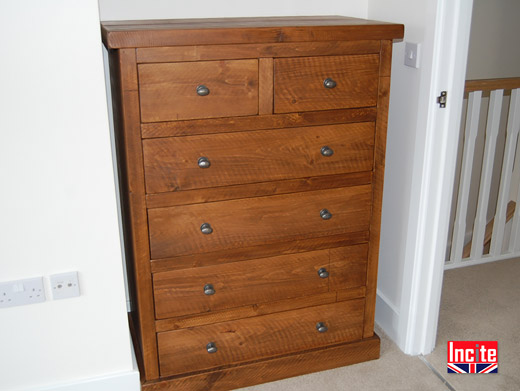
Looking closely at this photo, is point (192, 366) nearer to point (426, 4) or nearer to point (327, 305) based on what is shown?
point (327, 305)

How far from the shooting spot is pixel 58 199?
1812 mm

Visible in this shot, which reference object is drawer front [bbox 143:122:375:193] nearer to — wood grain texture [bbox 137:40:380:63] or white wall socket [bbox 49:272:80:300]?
wood grain texture [bbox 137:40:380:63]

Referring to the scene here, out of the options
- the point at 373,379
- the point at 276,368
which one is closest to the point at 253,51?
the point at 276,368

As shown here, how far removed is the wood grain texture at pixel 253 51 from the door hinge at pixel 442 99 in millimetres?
302

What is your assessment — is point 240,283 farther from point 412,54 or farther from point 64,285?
point 412,54

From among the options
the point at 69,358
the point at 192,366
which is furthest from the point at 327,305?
the point at 69,358

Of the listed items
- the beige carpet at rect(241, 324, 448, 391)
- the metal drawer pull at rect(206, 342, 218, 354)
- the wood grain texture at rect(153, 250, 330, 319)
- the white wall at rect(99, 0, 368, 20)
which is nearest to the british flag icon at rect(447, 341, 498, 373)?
the beige carpet at rect(241, 324, 448, 391)

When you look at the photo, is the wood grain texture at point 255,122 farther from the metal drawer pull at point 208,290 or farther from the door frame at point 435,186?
the metal drawer pull at point 208,290

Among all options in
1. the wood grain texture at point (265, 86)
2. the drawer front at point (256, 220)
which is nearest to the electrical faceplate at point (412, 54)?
the drawer front at point (256, 220)

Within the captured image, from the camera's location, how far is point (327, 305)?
86.5 inches

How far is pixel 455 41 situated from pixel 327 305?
1082 millimetres

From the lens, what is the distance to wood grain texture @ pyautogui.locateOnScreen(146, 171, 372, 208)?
185 cm

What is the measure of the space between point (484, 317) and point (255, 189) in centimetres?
142

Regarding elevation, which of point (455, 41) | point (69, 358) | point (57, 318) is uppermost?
point (455, 41)
